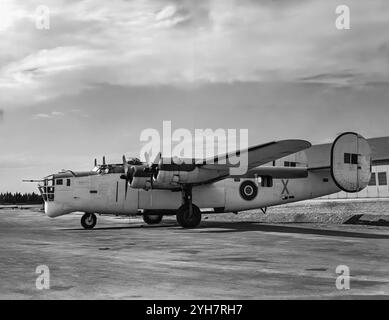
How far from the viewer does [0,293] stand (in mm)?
6383

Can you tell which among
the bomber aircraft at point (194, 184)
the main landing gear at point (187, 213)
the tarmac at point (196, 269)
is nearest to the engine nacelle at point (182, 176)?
the bomber aircraft at point (194, 184)

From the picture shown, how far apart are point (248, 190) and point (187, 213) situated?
4.13 m

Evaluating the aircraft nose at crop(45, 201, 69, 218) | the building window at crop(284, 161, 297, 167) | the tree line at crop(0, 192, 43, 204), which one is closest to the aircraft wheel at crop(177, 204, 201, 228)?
the aircraft nose at crop(45, 201, 69, 218)

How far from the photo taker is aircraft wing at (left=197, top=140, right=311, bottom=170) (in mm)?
17472

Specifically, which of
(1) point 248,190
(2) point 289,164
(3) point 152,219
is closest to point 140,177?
(3) point 152,219

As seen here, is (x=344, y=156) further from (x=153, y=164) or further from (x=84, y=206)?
(x=84, y=206)

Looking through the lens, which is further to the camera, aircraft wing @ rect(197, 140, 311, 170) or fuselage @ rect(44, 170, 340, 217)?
fuselage @ rect(44, 170, 340, 217)

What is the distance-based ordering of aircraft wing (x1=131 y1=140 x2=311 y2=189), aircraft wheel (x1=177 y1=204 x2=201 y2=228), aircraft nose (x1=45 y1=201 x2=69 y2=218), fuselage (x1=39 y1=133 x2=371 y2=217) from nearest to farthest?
aircraft wing (x1=131 y1=140 x2=311 y2=189)
aircraft wheel (x1=177 y1=204 x2=201 y2=228)
fuselage (x1=39 y1=133 x2=371 y2=217)
aircraft nose (x1=45 y1=201 x2=69 y2=218)

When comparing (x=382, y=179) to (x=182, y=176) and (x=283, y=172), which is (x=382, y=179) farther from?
(x=182, y=176)

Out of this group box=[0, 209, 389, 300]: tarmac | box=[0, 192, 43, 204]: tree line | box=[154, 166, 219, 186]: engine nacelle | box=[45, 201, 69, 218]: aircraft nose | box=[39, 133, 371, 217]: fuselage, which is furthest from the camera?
box=[0, 192, 43, 204]: tree line

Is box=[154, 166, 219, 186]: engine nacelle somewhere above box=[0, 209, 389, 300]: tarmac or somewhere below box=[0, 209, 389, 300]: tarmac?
above

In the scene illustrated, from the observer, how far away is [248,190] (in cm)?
2356

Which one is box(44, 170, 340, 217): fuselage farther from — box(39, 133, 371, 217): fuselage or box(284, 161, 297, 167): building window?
box(284, 161, 297, 167): building window
